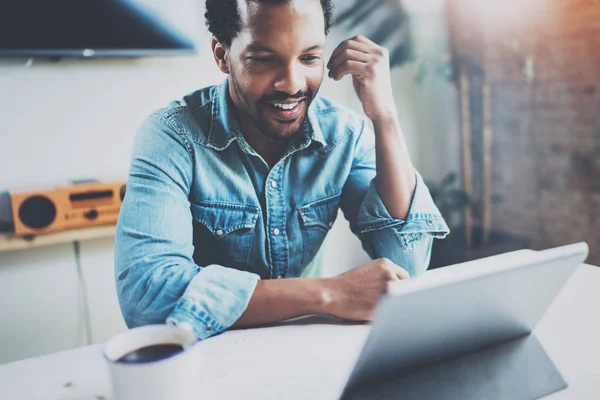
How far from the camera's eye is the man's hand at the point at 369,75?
41.0 inches

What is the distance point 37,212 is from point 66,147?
278mm

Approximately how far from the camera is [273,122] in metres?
1.03

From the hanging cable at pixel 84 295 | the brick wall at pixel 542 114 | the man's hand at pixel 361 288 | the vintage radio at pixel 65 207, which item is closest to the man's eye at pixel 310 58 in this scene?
the man's hand at pixel 361 288

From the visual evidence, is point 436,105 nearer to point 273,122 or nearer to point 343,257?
point 343,257

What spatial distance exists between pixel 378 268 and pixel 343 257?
5.19 ft

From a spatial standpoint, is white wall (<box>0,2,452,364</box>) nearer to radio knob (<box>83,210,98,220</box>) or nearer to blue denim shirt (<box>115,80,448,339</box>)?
radio knob (<box>83,210,98,220</box>)

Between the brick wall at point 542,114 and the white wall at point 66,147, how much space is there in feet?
4.66

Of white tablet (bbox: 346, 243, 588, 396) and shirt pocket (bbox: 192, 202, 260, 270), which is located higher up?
shirt pocket (bbox: 192, 202, 260, 270)

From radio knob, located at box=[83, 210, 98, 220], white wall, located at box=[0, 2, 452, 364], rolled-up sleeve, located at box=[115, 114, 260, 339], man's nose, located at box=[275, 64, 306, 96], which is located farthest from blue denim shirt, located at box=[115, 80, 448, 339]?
white wall, located at box=[0, 2, 452, 364]

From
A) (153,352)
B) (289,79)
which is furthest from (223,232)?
(153,352)

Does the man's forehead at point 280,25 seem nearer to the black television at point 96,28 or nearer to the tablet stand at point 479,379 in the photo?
the tablet stand at point 479,379

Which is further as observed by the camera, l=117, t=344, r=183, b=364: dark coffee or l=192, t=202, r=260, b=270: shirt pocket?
l=192, t=202, r=260, b=270: shirt pocket

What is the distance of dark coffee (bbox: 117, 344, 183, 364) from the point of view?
501 mm

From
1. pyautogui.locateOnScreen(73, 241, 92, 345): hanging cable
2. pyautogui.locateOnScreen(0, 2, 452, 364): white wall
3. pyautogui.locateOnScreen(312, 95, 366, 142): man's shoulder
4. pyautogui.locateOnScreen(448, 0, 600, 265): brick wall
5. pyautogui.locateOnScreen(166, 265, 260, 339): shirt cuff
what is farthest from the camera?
pyautogui.locateOnScreen(448, 0, 600, 265): brick wall
